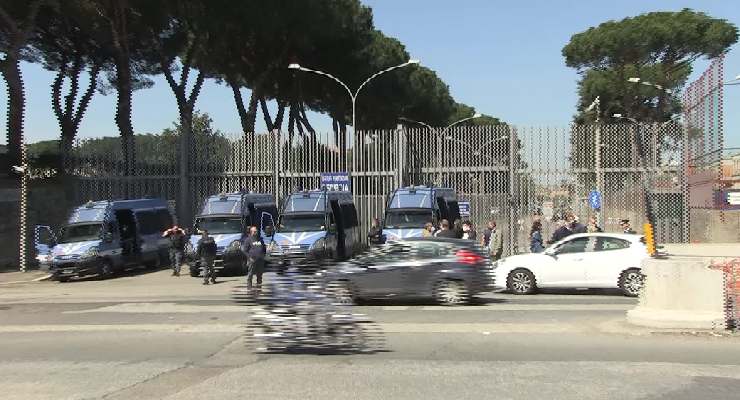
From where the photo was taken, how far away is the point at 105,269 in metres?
26.5

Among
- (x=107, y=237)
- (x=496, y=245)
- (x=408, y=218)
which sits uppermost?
(x=408, y=218)

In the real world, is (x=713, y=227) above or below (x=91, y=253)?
above

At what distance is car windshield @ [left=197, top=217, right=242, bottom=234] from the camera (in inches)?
1018

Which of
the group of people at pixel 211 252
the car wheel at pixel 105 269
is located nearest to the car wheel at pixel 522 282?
the group of people at pixel 211 252

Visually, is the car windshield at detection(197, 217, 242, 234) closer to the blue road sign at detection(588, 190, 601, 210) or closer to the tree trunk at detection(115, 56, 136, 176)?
the tree trunk at detection(115, 56, 136, 176)

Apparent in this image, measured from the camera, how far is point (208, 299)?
58.3 ft

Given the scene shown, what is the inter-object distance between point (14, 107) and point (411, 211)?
19.2 m

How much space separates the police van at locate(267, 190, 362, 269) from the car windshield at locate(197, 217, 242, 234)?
1561mm

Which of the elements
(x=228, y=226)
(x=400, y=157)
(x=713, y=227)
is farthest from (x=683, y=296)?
(x=400, y=157)

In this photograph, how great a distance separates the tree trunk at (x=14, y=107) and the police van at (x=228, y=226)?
1120 centimetres

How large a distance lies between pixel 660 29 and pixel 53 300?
1627 inches

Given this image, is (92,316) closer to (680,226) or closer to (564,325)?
(564,325)

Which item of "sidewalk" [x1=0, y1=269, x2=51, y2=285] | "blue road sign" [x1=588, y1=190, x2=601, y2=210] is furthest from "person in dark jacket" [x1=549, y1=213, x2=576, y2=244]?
"sidewalk" [x1=0, y1=269, x2=51, y2=285]

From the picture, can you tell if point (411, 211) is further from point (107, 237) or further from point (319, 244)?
point (107, 237)
